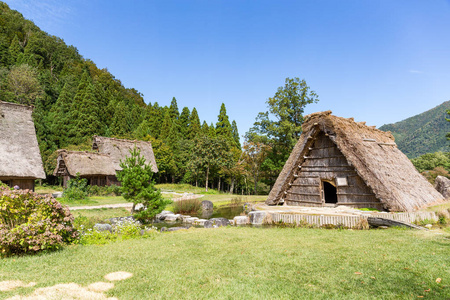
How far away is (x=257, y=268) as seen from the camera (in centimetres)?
538

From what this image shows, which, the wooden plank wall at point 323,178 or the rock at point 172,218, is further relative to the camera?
the rock at point 172,218

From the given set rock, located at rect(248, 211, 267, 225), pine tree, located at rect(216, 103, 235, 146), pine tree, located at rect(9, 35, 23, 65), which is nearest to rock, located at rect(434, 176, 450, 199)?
rock, located at rect(248, 211, 267, 225)

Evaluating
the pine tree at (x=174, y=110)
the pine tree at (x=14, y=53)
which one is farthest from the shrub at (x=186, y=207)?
the pine tree at (x=14, y=53)

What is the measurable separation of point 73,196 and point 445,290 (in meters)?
23.1

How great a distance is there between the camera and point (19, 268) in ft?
16.9

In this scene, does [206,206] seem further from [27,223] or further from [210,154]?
[27,223]

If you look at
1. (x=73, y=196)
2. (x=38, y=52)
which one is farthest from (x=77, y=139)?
(x=38, y=52)

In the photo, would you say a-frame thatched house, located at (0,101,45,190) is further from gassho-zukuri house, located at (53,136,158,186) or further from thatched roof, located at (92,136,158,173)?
thatched roof, located at (92,136,158,173)

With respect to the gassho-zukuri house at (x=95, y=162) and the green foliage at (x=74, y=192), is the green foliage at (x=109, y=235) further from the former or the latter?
the gassho-zukuri house at (x=95, y=162)

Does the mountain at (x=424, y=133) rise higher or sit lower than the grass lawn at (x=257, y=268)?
higher

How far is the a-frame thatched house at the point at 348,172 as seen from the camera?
12766 millimetres

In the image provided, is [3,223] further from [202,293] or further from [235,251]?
[235,251]

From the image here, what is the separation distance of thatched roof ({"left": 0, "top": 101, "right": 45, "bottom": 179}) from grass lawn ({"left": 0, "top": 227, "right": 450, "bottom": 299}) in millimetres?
12755

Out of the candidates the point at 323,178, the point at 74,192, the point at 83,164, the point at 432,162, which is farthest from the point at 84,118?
the point at 432,162
